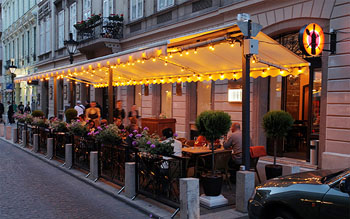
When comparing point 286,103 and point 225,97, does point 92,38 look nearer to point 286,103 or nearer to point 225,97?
point 225,97

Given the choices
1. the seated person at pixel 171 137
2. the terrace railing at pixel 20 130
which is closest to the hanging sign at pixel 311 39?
the seated person at pixel 171 137

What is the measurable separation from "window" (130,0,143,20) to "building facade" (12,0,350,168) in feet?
0.19

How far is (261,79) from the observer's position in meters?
11.2

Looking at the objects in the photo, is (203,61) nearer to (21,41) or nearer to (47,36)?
(47,36)

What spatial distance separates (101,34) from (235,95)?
945 centimetres

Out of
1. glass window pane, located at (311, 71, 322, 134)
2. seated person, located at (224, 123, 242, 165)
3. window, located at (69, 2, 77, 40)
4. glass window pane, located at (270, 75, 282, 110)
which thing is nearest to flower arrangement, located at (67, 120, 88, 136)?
seated person, located at (224, 123, 242, 165)

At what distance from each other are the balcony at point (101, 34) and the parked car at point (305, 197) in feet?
50.0

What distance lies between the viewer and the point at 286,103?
1097 centimetres

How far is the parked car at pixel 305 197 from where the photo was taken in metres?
3.55

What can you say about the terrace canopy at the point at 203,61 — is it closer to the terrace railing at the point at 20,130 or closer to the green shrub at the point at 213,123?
the green shrub at the point at 213,123

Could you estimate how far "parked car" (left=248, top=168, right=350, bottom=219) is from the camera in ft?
11.7

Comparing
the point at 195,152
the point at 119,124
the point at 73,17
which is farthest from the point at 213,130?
the point at 73,17

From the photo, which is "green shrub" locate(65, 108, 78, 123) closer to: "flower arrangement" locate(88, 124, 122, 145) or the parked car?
"flower arrangement" locate(88, 124, 122, 145)

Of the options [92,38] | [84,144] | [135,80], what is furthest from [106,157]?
[92,38]
